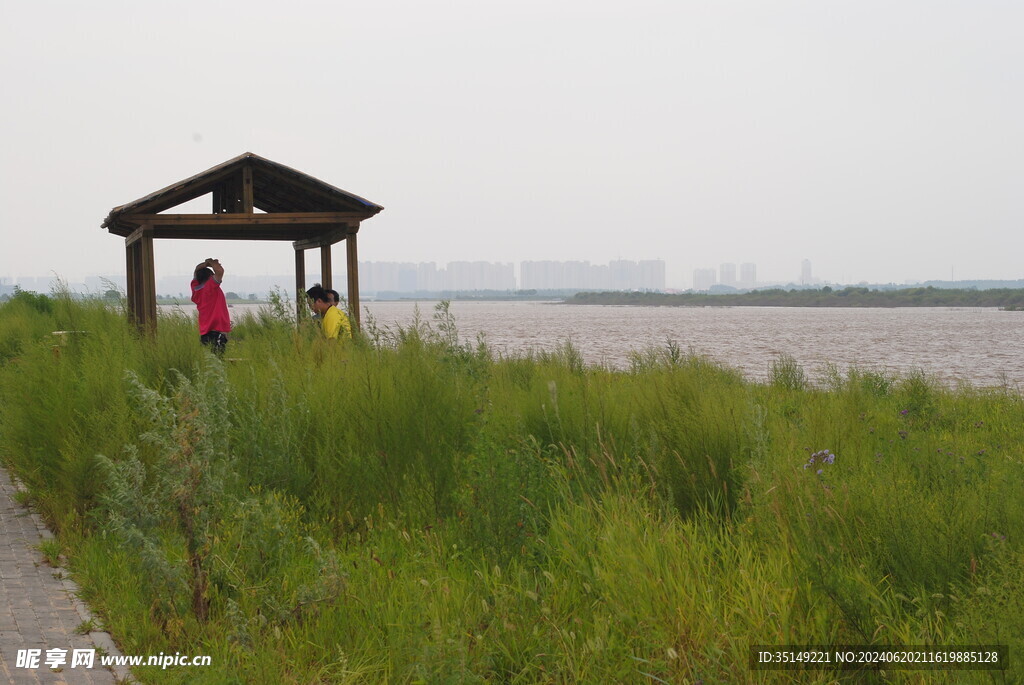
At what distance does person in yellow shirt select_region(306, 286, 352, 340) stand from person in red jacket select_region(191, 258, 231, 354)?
1.77 m

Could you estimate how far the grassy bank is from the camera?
152 inches

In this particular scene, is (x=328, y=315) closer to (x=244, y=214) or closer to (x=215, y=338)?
(x=244, y=214)

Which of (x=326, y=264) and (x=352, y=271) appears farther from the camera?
(x=326, y=264)

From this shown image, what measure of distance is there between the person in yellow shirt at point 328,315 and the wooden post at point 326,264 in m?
2.81

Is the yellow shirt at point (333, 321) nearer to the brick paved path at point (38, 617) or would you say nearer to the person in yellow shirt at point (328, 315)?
the person in yellow shirt at point (328, 315)

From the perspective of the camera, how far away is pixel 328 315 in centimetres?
1060

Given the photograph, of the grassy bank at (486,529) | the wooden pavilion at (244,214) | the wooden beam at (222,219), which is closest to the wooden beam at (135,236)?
the wooden pavilion at (244,214)

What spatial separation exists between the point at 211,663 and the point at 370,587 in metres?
0.89

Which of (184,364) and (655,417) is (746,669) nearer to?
(655,417)

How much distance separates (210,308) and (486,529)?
8.27 m

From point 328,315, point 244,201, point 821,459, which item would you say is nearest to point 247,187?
point 244,201

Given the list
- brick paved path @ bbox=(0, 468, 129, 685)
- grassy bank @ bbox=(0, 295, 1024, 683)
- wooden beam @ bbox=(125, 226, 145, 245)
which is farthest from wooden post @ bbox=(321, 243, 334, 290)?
brick paved path @ bbox=(0, 468, 129, 685)

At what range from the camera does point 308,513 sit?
6020mm

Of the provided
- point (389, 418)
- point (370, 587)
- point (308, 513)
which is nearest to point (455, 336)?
point (389, 418)
